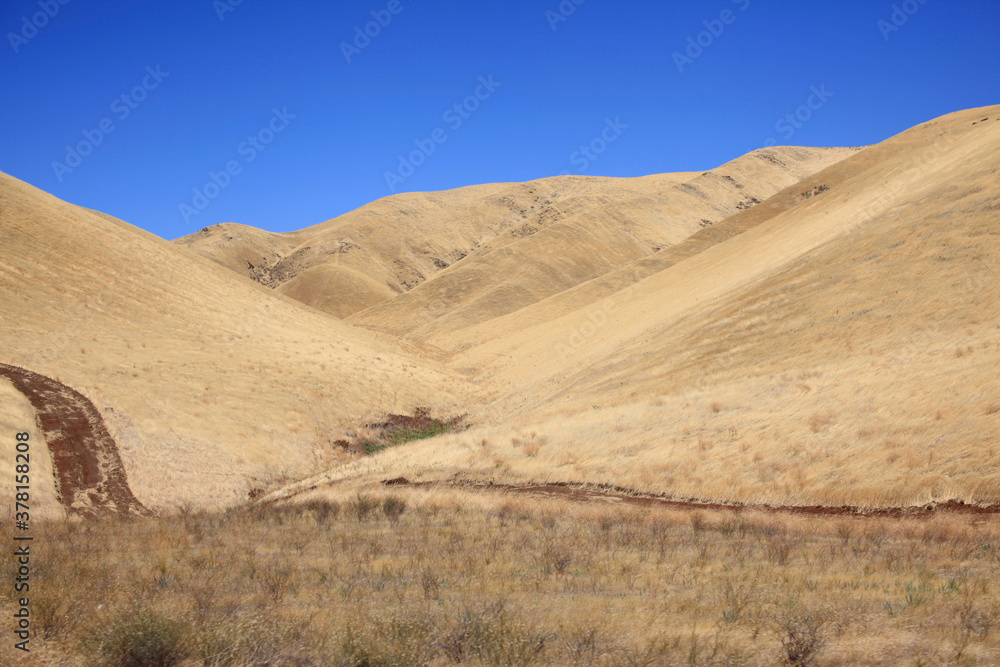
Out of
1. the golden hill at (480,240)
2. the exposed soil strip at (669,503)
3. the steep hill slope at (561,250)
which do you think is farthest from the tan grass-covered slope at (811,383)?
the golden hill at (480,240)

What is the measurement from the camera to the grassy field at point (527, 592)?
529 centimetres

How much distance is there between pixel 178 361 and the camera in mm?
28969

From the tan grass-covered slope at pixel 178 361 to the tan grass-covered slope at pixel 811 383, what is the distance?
15.6ft

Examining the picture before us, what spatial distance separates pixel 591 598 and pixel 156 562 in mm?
6275

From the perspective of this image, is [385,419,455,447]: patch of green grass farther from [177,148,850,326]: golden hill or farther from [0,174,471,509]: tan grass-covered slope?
[177,148,850,326]: golden hill

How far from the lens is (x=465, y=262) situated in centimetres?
9962

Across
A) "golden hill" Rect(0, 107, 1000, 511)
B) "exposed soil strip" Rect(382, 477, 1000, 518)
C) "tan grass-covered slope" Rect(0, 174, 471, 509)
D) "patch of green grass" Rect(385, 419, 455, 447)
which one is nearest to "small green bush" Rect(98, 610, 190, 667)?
"exposed soil strip" Rect(382, 477, 1000, 518)

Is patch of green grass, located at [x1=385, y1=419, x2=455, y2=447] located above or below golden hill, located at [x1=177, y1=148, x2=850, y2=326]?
below

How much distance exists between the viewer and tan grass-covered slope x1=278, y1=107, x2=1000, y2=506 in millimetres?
12484

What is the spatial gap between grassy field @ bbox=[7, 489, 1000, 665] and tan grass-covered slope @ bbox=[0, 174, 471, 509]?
1010 cm

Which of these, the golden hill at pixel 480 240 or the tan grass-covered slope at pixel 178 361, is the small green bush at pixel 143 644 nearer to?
the tan grass-covered slope at pixel 178 361

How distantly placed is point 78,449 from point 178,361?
10061 millimetres

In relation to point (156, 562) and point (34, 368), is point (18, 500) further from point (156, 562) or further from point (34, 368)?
point (34, 368)

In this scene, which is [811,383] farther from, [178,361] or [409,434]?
[178,361]
